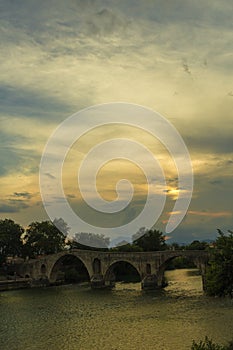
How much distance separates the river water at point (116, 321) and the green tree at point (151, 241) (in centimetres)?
4912

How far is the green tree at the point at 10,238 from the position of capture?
311 ft

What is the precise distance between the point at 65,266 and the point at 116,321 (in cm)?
5014

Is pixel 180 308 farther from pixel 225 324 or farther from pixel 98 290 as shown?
pixel 98 290

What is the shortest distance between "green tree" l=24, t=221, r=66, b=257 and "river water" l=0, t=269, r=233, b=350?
3838 centimetres

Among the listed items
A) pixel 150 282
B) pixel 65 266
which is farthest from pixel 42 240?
pixel 150 282

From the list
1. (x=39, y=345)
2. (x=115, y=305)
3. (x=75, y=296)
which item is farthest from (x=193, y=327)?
(x=75, y=296)

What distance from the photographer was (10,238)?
95688mm

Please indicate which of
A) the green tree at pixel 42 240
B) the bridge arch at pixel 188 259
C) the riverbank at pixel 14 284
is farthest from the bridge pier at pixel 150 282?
the green tree at pixel 42 240

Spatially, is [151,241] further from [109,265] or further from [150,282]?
[150,282]

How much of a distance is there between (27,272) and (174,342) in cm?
5819

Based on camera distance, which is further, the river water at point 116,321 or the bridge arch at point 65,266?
the bridge arch at point 65,266

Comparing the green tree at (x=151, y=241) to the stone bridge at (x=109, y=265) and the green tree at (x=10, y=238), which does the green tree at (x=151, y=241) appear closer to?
the stone bridge at (x=109, y=265)

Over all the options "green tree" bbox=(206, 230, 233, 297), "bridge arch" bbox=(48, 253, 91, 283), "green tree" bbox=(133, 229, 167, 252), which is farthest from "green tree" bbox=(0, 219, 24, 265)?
"green tree" bbox=(206, 230, 233, 297)

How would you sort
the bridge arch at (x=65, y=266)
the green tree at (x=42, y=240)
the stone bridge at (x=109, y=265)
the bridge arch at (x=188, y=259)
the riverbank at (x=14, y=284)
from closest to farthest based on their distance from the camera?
the bridge arch at (x=188, y=259)
the stone bridge at (x=109, y=265)
the riverbank at (x=14, y=284)
the bridge arch at (x=65, y=266)
the green tree at (x=42, y=240)
